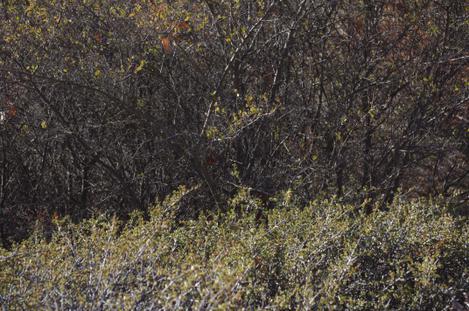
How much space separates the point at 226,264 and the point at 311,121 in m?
3.25

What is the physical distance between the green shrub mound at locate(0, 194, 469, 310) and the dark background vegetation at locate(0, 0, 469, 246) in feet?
5.05

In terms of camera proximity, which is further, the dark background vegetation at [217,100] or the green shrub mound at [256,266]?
the dark background vegetation at [217,100]

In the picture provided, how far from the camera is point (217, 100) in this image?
6.28 metres

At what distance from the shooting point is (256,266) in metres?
3.96

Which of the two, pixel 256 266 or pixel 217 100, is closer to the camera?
pixel 256 266

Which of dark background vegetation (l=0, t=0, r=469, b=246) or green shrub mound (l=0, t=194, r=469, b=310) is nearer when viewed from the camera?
green shrub mound (l=0, t=194, r=469, b=310)

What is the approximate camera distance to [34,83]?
5.66 meters

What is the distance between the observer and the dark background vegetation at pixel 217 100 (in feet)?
20.3

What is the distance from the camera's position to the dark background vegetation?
6.20 meters

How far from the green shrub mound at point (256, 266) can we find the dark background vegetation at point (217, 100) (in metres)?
1.54

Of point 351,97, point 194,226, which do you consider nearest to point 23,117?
point 194,226

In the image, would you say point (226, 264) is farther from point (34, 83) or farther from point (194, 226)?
point (34, 83)

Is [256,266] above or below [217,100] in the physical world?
below

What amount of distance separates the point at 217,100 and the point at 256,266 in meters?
2.56
